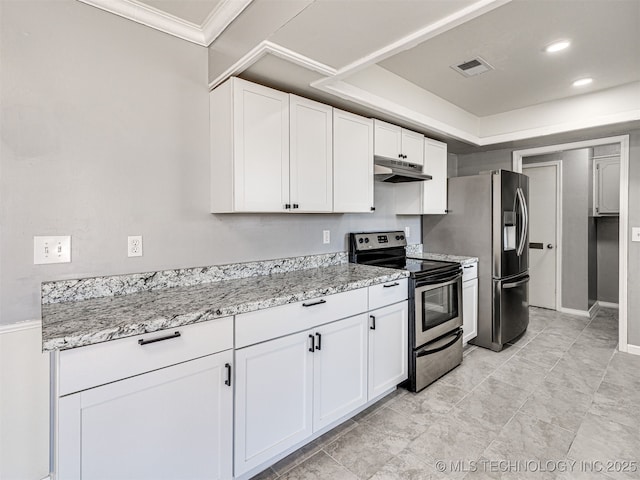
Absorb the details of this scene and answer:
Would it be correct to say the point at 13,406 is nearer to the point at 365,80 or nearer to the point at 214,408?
the point at 214,408

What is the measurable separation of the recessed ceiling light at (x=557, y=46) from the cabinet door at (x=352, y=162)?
4.25 ft

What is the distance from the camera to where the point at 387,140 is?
9.50ft

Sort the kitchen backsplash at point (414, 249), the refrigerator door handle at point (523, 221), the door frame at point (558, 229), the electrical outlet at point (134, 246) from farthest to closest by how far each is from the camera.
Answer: the door frame at point (558, 229) → the kitchen backsplash at point (414, 249) → the refrigerator door handle at point (523, 221) → the electrical outlet at point (134, 246)

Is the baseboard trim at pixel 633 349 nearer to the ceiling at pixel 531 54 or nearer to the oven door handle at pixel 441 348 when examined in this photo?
the oven door handle at pixel 441 348

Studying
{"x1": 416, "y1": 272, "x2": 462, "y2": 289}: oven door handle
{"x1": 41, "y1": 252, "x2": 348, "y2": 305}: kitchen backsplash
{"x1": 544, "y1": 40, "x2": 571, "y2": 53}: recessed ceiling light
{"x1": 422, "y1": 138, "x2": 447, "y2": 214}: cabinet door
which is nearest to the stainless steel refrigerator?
{"x1": 422, "y1": 138, "x2": 447, "y2": 214}: cabinet door

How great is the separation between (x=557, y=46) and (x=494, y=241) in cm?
168

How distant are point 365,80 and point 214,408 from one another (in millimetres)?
2330

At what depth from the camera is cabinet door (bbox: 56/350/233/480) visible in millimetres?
1190

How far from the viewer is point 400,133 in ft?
9.92

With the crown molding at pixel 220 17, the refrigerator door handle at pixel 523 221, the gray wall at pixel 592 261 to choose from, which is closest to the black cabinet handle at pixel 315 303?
the crown molding at pixel 220 17

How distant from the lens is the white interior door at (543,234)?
189 inches

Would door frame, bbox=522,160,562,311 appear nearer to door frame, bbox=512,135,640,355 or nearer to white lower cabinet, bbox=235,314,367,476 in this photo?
door frame, bbox=512,135,640,355

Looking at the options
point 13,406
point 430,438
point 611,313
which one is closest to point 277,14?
point 13,406

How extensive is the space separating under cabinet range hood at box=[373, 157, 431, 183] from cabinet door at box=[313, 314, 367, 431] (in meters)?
1.23
